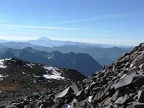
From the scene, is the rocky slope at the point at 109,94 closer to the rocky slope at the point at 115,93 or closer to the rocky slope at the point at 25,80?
the rocky slope at the point at 115,93

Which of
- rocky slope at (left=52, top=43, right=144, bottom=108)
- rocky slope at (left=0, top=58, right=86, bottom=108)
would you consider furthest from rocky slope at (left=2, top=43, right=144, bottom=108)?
rocky slope at (left=0, top=58, right=86, bottom=108)

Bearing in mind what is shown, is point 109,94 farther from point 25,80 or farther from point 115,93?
point 25,80

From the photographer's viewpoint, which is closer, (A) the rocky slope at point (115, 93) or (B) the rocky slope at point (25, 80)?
(A) the rocky slope at point (115, 93)

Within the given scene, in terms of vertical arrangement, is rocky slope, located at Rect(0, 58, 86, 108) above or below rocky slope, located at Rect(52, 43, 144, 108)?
below

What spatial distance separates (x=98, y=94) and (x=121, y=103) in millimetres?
3986

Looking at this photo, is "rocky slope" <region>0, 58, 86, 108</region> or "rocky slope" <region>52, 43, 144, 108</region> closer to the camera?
"rocky slope" <region>52, 43, 144, 108</region>

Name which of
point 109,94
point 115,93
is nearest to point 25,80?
point 109,94

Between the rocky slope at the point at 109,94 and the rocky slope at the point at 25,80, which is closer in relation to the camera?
the rocky slope at the point at 109,94

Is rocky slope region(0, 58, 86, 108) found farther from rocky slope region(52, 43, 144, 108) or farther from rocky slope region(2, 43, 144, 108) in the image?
rocky slope region(52, 43, 144, 108)

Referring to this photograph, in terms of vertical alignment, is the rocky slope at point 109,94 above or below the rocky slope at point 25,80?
above

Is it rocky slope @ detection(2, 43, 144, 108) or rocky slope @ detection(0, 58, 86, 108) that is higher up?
rocky slope @ detection(2, 43, 144, 108)

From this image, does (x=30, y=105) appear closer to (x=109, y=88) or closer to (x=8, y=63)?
(x=109, y=88)

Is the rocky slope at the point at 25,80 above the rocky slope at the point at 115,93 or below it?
below

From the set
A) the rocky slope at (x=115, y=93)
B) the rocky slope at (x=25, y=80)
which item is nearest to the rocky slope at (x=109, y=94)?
the rocky slope at (x=115, y=93)
